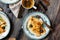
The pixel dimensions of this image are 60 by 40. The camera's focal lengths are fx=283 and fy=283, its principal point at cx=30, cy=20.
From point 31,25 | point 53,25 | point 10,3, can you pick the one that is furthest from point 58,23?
point 10,3

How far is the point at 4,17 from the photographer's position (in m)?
1.81

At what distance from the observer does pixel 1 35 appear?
1788mm

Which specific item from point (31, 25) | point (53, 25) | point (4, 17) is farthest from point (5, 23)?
point (53, 25)

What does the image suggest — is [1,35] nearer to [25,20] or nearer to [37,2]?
[25,20]

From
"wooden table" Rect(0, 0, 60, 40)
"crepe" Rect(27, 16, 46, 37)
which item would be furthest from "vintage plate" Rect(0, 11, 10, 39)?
"crepe" Rect(27, 16, 46, 37)

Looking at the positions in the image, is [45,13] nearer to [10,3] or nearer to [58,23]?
[58,23]

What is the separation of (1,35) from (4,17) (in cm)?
12

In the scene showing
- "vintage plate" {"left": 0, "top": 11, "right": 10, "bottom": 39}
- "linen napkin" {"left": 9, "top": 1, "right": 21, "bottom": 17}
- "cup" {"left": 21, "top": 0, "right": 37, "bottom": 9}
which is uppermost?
"cup" {"left": 21, "top": 0, "right": 37, "bottom": 9}

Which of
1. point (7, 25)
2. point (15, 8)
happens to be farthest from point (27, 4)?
point (7, 25)

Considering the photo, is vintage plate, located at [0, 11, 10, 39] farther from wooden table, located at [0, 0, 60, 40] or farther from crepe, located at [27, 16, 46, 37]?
crepe, located at [27, 16, 46, 37]

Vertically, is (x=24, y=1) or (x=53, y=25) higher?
(x=24, y=1)

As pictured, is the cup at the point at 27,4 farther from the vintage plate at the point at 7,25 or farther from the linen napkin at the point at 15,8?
the vintage plate at the point at 7,25

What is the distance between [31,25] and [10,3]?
0.19 meters

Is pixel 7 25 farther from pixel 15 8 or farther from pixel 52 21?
pixel 52 21
